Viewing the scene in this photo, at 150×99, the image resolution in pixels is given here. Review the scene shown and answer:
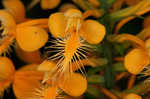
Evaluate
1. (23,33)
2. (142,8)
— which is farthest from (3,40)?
(142,8)

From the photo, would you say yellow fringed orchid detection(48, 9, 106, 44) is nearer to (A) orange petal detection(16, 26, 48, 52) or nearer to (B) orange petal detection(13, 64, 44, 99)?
(A) orange petal detection(16, 26, 48, 52)

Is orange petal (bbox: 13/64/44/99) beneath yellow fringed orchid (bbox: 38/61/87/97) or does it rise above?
beneath

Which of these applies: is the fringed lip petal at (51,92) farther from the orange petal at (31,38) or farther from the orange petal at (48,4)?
the orange petal at (48,4)

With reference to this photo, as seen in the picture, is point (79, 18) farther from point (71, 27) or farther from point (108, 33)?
point (108, 33)

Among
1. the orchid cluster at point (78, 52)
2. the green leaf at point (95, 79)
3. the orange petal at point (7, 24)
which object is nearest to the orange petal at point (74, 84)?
the orchid cluster at point (78, 52)

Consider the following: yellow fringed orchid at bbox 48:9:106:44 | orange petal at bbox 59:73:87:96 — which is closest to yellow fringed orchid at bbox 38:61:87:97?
orange petal at bbox 59:73:87:96

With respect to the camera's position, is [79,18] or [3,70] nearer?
[79,18]
